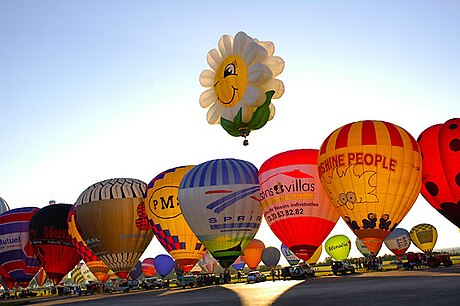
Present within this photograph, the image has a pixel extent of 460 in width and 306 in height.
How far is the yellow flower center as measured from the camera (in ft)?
101

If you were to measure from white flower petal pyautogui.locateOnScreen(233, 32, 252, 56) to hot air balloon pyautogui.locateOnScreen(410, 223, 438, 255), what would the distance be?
4329 centimetres

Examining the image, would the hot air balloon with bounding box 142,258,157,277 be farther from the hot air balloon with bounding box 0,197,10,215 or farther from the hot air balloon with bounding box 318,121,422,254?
the hot air balloon with bounding box 318,121,422,254

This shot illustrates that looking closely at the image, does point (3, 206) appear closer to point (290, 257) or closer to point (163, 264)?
point (163, 264)

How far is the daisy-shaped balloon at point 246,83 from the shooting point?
98.8ft

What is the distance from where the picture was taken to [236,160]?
41125mm

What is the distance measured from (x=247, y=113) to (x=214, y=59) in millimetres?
5061

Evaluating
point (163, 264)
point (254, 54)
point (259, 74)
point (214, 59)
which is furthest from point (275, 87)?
point (163, 264)

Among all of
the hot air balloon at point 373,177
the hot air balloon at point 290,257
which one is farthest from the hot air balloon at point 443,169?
the hot air balloon at point 290,257

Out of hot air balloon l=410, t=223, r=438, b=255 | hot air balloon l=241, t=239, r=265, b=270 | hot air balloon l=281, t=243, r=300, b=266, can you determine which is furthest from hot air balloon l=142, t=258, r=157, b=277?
hot air balloon l=410, t=223, r=438, b=255

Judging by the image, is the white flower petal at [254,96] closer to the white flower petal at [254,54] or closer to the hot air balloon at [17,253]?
the white flower petal at [254,54]

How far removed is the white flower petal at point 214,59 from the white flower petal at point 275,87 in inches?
156

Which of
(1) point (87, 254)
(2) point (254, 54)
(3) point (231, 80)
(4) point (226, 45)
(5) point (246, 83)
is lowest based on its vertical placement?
(1) point (87, 254)

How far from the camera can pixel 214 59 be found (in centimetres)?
3338

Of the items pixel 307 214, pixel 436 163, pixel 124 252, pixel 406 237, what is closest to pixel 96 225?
pixel 124 252
